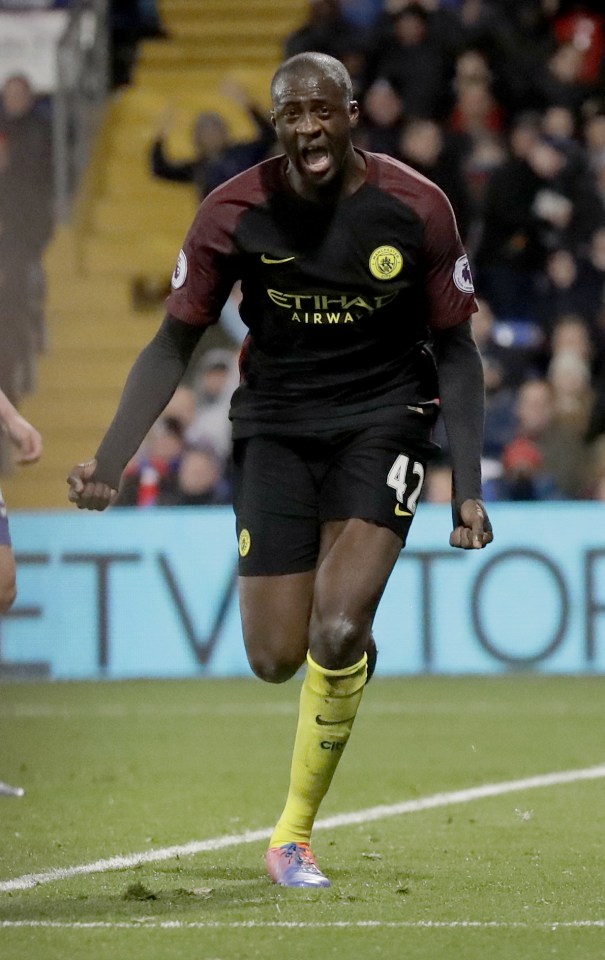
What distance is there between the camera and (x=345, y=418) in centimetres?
544

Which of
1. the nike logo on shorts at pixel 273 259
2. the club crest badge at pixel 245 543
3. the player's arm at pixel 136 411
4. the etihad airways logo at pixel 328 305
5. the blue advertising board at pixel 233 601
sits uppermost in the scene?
the nike logo on shorts at pixel 273 259

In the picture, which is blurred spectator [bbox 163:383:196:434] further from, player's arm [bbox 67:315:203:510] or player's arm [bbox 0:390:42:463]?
player's arm [bbox 67:315:203:510]

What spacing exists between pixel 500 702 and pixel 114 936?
614cm

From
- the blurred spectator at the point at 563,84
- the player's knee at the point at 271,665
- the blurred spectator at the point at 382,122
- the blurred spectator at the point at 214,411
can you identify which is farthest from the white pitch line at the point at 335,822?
the blurred spectator at the point at 563,84

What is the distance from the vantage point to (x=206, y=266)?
5371 millimetres

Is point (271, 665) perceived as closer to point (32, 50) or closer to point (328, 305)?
point (328, 305)

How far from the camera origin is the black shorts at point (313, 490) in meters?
5.37

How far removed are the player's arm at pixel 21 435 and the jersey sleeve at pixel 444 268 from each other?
1.97 metres

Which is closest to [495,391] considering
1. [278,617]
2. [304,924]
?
[278,617]

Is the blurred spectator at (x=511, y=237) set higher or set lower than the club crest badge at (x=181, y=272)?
lower

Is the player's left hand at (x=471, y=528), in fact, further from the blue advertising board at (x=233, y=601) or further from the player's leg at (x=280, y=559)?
the blue advertising board at (x=233, y=601)

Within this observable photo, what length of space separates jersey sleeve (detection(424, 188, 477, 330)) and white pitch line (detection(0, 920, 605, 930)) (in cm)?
172

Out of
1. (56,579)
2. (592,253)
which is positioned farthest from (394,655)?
(592,253)

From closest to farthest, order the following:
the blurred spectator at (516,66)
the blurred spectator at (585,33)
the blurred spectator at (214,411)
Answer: the blurred spectator at (214,411)
the blurred spectator at (516,66)
the blurred spectator at (585,33)
